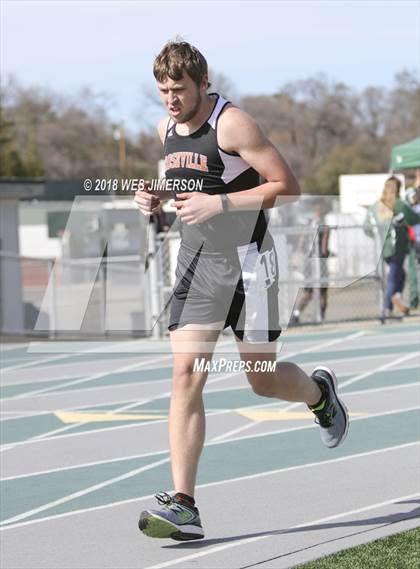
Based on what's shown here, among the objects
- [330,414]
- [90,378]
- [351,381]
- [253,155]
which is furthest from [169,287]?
[253,155]

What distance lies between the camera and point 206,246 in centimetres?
511

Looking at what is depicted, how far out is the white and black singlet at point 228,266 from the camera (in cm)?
502

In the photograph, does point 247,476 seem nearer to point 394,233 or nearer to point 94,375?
point 94,375

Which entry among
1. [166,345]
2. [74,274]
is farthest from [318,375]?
[74,274]

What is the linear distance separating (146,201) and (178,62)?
748 millimetres

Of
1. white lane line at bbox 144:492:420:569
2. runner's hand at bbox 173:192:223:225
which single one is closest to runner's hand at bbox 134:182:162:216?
runner's hand at bbox 173:192:223:225

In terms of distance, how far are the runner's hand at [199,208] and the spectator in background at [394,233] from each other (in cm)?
1090

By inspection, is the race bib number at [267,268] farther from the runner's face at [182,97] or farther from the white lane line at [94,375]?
the white lane line at [94,375]

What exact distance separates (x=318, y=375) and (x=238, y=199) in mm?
1449

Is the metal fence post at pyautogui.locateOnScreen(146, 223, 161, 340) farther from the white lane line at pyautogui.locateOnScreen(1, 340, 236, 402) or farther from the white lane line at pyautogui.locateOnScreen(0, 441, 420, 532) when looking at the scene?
the white lane line at pyautogui.locateOnScreen(0, 441, 420, 532)

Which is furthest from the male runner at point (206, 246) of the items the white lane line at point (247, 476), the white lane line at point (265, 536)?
the white lane line at point (247, 476)

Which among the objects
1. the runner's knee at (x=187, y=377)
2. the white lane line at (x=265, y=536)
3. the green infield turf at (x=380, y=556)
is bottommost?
the white lane line at (x=265, y=536)

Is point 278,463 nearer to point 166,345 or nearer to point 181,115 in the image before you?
point 181,115

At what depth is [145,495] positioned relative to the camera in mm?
6145
